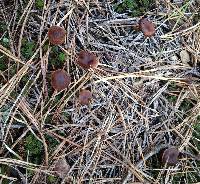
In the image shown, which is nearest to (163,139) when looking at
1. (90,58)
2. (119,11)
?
(90,58)

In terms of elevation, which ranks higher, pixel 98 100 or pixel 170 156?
pixel 98 100

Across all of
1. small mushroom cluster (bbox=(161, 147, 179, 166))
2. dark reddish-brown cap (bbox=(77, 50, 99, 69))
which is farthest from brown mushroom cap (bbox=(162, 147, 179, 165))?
dark reddish-brown cap (bbox=(77, 50, 99, 69))

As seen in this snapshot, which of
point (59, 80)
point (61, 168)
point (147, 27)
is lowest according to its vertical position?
point (61, 168)

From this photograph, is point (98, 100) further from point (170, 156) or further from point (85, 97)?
point (170, 156)

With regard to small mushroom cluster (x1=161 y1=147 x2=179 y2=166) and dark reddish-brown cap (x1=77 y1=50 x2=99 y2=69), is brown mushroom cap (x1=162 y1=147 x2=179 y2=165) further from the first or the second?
dark reddish-brown cap (x1=77 y1=50 x2=99 y2=69)

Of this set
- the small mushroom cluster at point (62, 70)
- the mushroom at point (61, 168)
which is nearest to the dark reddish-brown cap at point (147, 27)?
the small mushroom cluster at point (62, 70)

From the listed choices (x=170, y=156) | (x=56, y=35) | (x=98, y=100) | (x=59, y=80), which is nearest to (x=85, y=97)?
(x=98, y=100)

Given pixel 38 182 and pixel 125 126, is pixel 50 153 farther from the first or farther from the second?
pixel 125 126

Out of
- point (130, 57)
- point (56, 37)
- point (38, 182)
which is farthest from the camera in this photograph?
point (130, 57)
